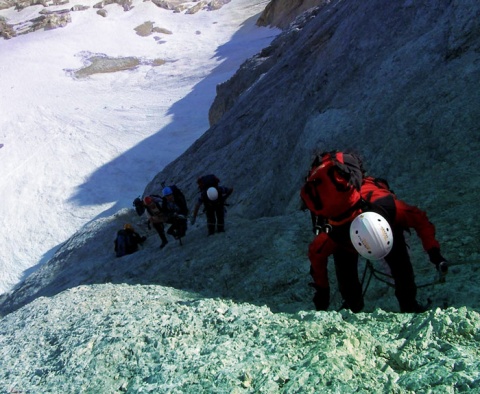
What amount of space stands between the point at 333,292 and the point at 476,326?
3.13 metres

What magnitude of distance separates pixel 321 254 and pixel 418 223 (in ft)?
3.73

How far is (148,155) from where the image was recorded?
137 ft

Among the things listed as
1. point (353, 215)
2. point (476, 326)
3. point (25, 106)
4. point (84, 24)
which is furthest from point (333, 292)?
point (84, 24)

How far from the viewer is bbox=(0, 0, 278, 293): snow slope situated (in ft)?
116

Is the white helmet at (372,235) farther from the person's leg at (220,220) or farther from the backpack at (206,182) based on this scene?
the person's leg at (220,220)

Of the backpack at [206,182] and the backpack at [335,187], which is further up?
the backpack at [335,187]

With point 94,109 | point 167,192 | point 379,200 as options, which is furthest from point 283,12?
point 379,200

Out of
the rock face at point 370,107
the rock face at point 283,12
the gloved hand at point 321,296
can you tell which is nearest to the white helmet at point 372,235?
the gloved hand at point 321,296

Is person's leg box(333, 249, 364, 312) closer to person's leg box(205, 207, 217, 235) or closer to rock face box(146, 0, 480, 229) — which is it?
rock face box(146, 0, 480, 229)

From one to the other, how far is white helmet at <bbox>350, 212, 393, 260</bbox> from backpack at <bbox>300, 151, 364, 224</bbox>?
24 cm

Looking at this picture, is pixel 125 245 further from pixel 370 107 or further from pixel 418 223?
pixel 418 223

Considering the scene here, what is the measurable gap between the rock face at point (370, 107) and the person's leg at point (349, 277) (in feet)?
10.9

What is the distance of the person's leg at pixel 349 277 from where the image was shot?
5910 mm

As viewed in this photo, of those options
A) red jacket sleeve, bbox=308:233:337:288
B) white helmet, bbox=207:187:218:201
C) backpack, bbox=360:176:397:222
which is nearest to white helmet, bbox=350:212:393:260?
backpack, bbox=360:176:397:222
